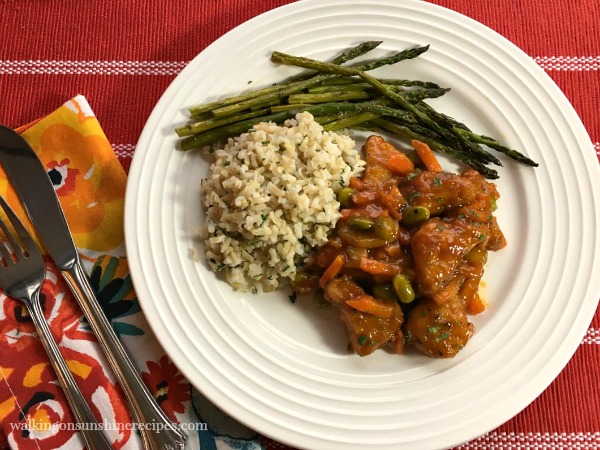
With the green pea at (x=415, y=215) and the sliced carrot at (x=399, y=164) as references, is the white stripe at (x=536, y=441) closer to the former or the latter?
the green pea at (x=415, y=215)

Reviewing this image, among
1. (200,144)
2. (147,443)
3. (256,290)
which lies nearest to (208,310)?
(256,290)

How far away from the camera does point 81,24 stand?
4.75 m

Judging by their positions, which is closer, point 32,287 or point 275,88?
point 32,287

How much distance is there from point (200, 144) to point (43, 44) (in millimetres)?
1743

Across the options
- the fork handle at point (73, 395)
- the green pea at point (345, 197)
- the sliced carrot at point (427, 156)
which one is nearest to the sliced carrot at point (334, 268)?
the green pea at point (345, 197)

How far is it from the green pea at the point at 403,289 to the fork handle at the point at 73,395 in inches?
80.7

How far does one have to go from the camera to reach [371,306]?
3.63 m

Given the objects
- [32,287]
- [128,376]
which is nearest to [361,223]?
[128,376]

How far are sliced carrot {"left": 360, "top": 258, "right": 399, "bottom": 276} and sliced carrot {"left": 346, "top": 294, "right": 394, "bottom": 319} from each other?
0.17m

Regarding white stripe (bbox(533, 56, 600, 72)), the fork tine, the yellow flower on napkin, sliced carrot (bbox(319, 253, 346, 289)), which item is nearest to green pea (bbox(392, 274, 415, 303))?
sliced carrot (bbox(319, 253, 346, 289))

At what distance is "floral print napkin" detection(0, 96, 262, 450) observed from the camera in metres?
3.74

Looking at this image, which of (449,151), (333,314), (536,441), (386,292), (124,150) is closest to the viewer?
(386,292)

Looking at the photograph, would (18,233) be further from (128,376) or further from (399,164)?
(399,164)

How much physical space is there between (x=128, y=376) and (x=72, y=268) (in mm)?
835
